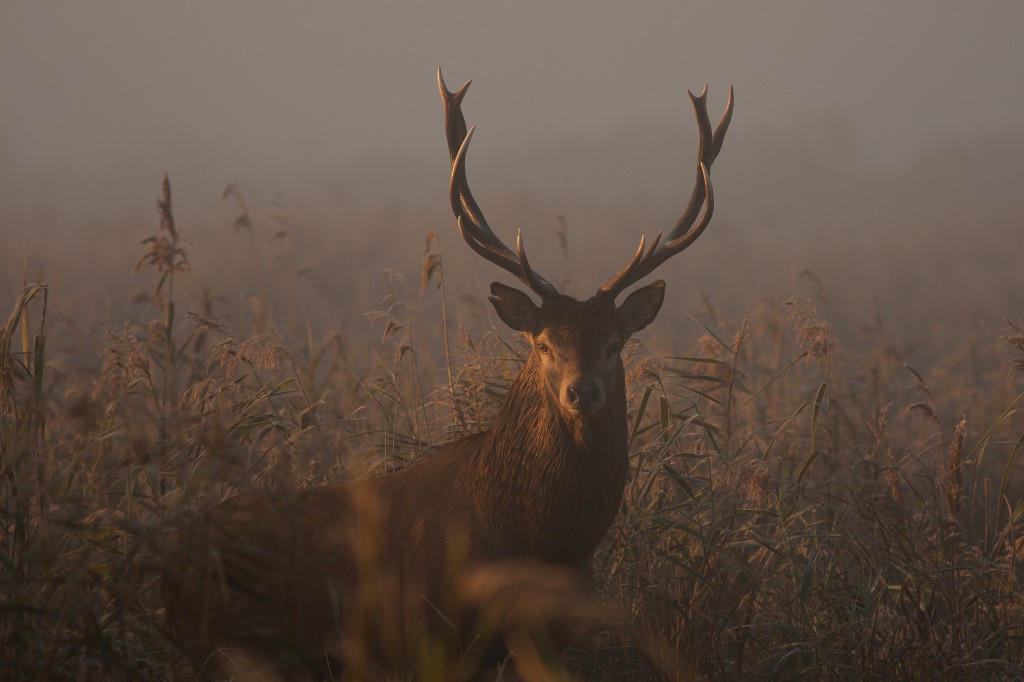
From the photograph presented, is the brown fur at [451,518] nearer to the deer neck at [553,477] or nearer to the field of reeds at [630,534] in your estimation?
the deer neck at [553,477]

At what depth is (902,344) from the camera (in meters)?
15.0

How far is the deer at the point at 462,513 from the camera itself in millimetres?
4180

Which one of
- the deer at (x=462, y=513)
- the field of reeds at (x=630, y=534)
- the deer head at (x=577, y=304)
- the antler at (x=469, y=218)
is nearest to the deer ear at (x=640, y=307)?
the deer head at (x=577, y=304)

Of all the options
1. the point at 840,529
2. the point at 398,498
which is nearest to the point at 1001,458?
the point at 840,529

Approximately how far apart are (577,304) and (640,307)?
1.46 feet

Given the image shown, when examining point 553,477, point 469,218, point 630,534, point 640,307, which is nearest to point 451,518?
point 553,477

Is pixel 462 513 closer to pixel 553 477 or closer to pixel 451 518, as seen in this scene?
pixel 451 518

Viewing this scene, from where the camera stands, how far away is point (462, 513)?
4.38 m

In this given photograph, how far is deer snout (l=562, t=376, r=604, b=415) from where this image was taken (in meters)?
4.22

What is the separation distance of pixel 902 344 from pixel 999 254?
37.3 ft

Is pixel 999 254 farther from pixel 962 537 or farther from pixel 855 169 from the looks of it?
pixel 855 169

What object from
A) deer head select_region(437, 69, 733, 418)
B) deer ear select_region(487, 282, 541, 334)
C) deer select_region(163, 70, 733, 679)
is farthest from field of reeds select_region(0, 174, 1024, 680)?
deer ear select_region(487, 282, 541, 334)

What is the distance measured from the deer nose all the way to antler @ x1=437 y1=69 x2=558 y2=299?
1.90ft

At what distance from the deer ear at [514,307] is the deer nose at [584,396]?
561 millimetres
